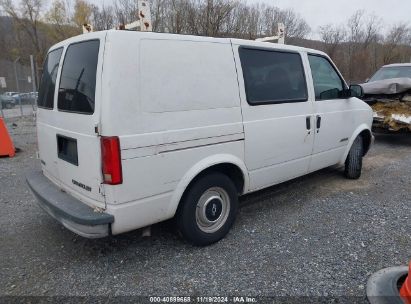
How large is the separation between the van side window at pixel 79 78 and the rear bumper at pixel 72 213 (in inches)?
33.0

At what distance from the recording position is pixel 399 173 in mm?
5793

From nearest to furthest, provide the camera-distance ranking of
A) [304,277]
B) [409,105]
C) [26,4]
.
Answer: [304,277] < [409,105] < [26,4]

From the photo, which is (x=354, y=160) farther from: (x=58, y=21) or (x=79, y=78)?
(x=58, y=21)

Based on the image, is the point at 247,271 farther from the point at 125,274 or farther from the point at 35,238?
the point at 35,238

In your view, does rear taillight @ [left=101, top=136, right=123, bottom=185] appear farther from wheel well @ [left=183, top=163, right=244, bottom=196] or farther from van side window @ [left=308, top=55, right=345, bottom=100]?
van side window @ [left=308, top=55, right=345, bottom=100]

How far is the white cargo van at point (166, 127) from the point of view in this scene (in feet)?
8.39

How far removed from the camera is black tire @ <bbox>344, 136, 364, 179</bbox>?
520cm

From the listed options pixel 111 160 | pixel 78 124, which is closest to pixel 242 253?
pixel 111 160

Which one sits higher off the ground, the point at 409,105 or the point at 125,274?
the point at 409,105

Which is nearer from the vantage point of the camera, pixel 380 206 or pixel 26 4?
pixel 380 206

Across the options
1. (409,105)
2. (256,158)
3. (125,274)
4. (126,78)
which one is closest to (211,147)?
(256,158)

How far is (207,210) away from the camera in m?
3.25

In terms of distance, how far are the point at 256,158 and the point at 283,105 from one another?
29.5 inches

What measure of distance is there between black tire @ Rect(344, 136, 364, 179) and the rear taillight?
4046 millimetres
